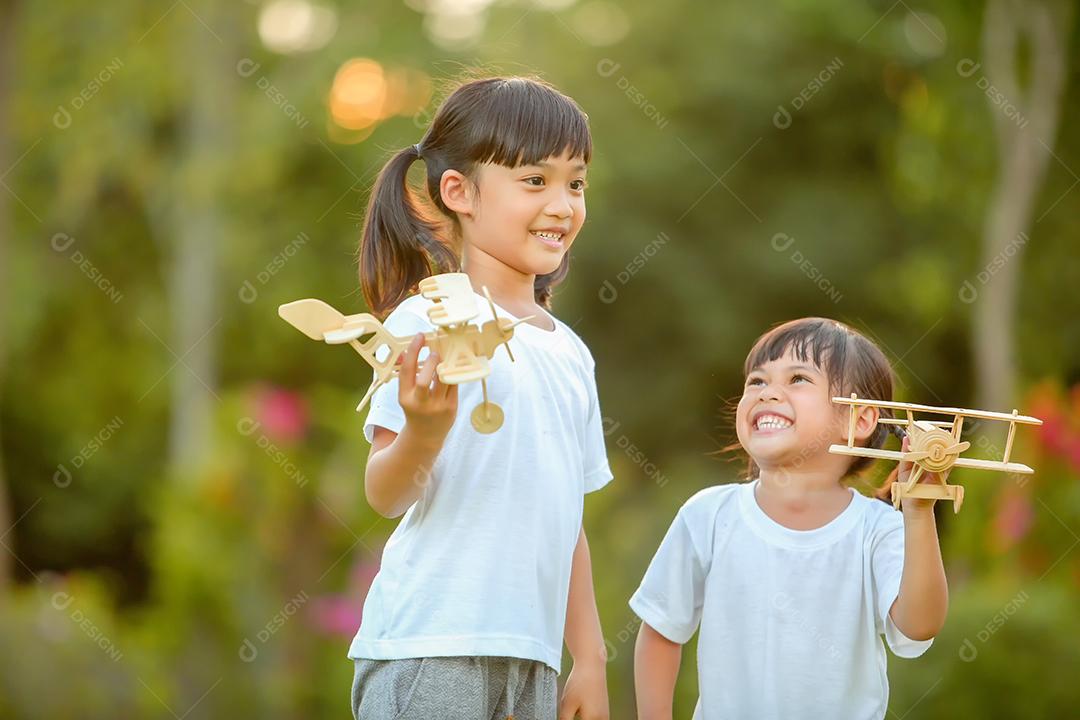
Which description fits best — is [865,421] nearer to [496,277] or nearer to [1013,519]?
[496,277]

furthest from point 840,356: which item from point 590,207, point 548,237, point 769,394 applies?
point 590,207

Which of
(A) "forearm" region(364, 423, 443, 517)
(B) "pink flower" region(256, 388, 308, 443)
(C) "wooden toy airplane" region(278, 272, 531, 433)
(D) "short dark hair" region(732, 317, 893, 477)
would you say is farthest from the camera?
(B) "pink flower" region(256, 388, 308, 443)

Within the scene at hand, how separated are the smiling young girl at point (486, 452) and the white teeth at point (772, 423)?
1.10 ft

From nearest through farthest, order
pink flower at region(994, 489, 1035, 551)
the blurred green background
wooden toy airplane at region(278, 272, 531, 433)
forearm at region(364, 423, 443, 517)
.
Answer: wooden toy airplane at region(278, 272, 531, 433)
forearm at region(364, 423, 443, 517)
pink flower at region(994, 489, 1035, 551)
the blurred green background

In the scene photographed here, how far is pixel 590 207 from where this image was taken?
15.4 meters

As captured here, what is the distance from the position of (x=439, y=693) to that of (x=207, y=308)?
1404cm

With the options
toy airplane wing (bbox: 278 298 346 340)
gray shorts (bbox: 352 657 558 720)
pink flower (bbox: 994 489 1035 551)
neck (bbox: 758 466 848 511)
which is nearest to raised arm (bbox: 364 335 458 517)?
toy airplane wing (bbox: 278 298 346 340)

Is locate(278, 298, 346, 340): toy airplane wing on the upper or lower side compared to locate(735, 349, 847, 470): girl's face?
lower

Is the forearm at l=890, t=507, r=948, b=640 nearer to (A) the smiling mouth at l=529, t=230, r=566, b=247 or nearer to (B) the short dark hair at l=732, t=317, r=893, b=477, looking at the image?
(B) the short dark hair at l=732, t=317, r=893, b=477

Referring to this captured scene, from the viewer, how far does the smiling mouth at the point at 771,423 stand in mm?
2559

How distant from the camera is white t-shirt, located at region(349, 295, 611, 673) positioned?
2334 millimetres

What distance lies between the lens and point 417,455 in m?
2.23

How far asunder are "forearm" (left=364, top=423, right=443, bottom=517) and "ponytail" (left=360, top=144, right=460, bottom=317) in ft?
1.42

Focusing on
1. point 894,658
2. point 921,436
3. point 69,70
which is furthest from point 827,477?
point 69,70
